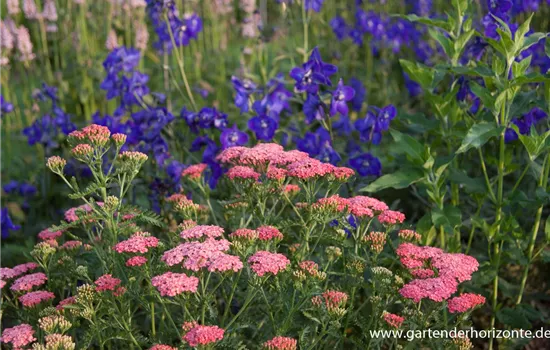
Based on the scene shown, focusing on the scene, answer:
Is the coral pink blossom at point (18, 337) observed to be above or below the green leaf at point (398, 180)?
below

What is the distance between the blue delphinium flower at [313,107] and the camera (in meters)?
3.21

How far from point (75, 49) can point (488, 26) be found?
360cm

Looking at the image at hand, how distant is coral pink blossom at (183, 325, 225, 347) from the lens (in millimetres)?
1791

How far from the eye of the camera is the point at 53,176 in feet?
15.0

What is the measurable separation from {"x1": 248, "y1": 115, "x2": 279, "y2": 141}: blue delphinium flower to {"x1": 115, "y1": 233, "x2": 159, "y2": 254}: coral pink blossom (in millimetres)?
1250

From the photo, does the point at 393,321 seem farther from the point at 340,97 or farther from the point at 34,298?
the point at 340,97

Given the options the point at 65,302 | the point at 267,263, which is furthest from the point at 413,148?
the point at 65,302

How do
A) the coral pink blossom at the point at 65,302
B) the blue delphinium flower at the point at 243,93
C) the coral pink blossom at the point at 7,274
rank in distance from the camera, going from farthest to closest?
the blue delphinium flower at the point at 243,93 < the coral pink blossom at the point at 7,274 < the coral pink blossom at the point at 65,302

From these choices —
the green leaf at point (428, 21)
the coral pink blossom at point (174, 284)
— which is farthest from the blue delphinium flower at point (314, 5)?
the coral pink blossom at point (174, 284)

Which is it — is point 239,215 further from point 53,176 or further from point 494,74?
point 53,176

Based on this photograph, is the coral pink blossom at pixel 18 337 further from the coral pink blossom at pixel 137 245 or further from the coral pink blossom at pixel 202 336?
the coral pink blossom at pixel 202 336

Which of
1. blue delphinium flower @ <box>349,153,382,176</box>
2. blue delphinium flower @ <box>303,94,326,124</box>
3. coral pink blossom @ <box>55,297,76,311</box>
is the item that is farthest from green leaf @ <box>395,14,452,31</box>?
coral pink blossom @ <box>55,297,76,311</box>

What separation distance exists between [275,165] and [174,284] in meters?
0.82

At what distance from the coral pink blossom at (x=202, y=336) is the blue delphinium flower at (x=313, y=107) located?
155cm
